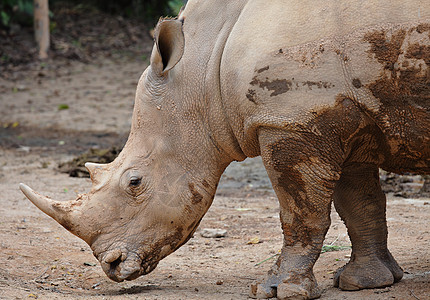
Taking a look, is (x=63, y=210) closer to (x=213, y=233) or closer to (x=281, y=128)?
(x=281, y=128)

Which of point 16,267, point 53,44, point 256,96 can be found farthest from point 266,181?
point 53,44

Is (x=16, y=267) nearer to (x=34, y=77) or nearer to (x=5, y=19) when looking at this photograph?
(x=34, y=77)

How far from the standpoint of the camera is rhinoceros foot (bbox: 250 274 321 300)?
407 centimetres

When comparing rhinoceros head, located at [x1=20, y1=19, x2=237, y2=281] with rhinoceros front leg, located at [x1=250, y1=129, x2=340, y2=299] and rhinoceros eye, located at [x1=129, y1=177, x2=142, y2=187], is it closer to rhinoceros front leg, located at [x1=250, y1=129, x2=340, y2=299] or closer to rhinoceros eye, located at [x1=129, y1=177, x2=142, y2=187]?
rhinoceros eye, located at [x1=129, y1=177, x2=142, y2=187]

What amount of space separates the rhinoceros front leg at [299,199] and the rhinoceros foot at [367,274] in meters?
0.36

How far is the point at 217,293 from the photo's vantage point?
177 inches

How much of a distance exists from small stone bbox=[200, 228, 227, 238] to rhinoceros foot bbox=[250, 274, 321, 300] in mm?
2133

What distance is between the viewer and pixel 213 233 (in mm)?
6375

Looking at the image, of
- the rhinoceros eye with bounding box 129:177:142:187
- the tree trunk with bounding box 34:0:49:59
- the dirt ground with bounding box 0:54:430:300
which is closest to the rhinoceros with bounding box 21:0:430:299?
the rhinoceros eye with bounding box 129:177:142:187

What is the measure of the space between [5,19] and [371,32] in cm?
1513

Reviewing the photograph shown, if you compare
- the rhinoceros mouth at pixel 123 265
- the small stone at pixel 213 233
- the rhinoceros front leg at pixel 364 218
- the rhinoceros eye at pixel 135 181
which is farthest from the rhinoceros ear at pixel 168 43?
the small stone at pixel 213 233

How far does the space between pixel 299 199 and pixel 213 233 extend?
2.46m

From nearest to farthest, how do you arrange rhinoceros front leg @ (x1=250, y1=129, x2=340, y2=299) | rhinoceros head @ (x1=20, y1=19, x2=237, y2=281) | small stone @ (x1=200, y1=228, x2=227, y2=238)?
rhinoceros front leg @ (x1=250, y1=129, x2=340, y2=299) → rhinoceros head @ (x1=20, y1=19, x2=237, y2=281) → small stone @ (x1=200, y1=228, x2=227, y2=238)

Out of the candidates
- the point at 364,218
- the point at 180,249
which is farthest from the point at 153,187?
the point at 180,249
